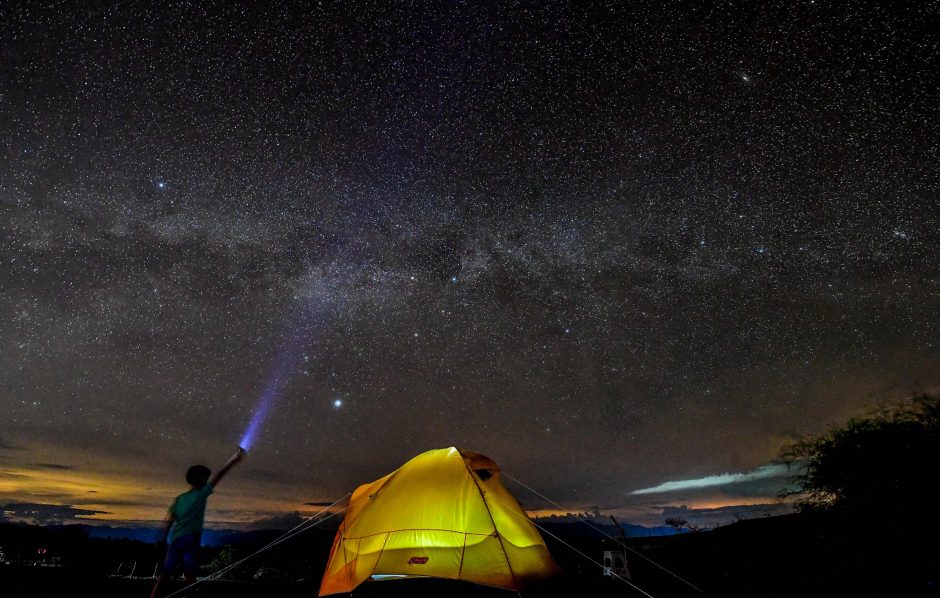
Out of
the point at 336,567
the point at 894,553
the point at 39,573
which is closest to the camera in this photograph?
the point at 336,567

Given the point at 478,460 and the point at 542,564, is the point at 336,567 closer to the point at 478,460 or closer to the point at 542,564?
the point at 478,460

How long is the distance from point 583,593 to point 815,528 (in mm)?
14273

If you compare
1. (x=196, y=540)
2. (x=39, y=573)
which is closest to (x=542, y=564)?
(x=196, y=540)

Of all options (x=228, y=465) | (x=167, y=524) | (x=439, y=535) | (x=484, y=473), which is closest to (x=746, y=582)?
(x=484, y=473)

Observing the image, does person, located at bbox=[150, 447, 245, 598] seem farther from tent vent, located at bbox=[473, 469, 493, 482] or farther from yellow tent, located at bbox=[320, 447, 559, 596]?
tent vent, located at bbox=[473, 469, 493, 482]

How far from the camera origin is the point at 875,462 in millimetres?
18438

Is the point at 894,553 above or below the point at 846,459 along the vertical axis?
below

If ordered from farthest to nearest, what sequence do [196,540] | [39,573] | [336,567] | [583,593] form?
[39,573] → [583,593] → [336,567] → [196,540]

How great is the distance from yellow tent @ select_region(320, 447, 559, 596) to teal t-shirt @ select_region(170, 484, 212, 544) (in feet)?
9.72

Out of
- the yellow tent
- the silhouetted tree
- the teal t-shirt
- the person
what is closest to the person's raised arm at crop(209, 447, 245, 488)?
the person

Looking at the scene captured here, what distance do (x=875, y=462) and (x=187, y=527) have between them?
25.1m

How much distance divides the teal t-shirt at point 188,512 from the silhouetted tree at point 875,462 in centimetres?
1955

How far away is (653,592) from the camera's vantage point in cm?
997

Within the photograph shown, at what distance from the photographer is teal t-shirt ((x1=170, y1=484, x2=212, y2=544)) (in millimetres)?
5840
